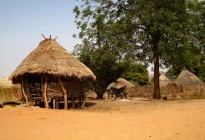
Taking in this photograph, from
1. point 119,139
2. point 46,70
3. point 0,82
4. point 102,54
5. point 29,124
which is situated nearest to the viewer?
point 119,139

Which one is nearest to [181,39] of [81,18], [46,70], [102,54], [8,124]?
[102,54]

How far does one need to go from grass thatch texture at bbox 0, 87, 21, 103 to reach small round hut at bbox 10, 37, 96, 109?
7886 millimetres

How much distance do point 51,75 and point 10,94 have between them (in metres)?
11.4

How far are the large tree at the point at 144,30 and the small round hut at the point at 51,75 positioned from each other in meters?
5.71

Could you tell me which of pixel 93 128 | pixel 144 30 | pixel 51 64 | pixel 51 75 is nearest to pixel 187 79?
pixel 144 30

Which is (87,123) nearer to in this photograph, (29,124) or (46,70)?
(29,124)

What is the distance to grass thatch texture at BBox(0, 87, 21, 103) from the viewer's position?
25.6 meters

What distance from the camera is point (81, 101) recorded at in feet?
63.3

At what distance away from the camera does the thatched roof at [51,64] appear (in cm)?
1622

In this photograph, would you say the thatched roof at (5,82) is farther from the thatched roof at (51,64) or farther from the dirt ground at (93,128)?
the dirt ground at (93,128)

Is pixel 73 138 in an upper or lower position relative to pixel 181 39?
lower

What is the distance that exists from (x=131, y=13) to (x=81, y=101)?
23.5ft

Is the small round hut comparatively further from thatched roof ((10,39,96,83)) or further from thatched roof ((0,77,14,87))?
thatched roof ((0,77,14,87))

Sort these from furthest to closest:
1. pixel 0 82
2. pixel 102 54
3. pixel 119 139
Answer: pixel 0 82, pixel 102 54, pixel 119 139
